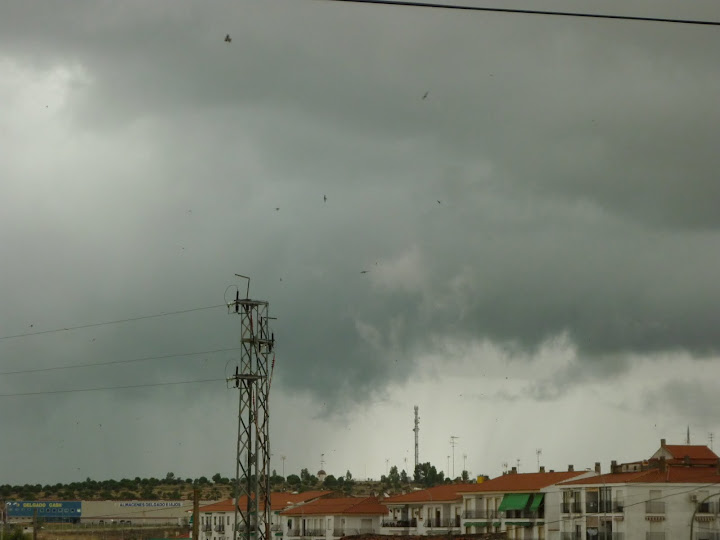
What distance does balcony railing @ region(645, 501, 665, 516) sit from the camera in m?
105

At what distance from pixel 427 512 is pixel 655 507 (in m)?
37.0

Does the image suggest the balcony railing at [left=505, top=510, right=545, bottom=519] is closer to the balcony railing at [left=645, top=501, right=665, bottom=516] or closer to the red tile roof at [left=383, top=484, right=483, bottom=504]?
the red tile roof at [left=383, top=484, right=483, bottom=504]

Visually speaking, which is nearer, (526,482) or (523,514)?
(523,514)

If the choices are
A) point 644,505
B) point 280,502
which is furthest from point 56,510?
point 644,505

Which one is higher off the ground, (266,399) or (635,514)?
(266,399)

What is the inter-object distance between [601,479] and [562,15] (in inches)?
3511

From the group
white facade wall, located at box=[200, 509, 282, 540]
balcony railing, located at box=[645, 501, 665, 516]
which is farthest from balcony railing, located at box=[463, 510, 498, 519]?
white facade wall, located at box=[200, 509, 282, 540]

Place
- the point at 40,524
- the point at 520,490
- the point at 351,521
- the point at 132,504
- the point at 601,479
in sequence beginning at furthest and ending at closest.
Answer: the point at 132,504, the point at 40,524, the point at 351,521, the point at 520,490, the point at 601,479

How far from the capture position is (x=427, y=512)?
136375 mm

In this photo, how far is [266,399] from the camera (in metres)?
73.5

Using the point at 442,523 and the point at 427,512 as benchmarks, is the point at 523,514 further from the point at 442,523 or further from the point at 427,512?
the point at 427,512

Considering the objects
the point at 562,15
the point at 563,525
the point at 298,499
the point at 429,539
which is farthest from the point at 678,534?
the point at 562,15

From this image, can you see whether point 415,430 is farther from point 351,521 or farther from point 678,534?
point 678,534

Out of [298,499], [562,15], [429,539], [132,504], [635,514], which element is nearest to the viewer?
[562,15]
